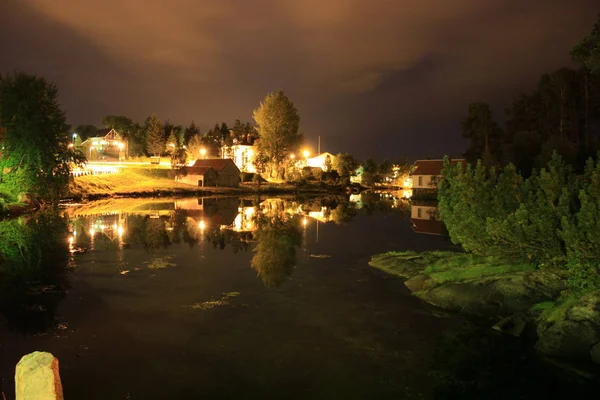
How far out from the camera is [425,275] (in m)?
21.7

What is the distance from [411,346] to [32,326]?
39.3ft

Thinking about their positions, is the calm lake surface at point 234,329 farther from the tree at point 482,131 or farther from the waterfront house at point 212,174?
the waterfront house at point 212,174

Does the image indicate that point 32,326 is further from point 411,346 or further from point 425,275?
point 425,275

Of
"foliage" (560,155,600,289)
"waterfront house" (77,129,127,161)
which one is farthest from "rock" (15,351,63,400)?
"waterfront house" (77,129,127,161)

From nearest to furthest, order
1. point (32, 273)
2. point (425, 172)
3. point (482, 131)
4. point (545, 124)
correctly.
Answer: point (32, 273) < point (545, 124) < point (482, 131) < point (425, 172)

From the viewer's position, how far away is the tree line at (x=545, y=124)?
46.9 metres

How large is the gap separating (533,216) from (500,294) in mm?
3053

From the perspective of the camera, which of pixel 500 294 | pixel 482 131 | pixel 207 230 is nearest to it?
pixel 500 294

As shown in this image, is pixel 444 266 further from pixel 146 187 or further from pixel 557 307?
pixel 146 187

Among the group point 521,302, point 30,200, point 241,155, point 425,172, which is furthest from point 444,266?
point 241,155

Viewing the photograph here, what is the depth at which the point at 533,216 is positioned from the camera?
16859mm

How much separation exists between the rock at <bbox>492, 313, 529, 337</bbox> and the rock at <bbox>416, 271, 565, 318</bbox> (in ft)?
2.60

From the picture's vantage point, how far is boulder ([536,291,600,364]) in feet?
41.8

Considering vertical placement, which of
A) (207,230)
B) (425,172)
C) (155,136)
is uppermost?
(155,136)
